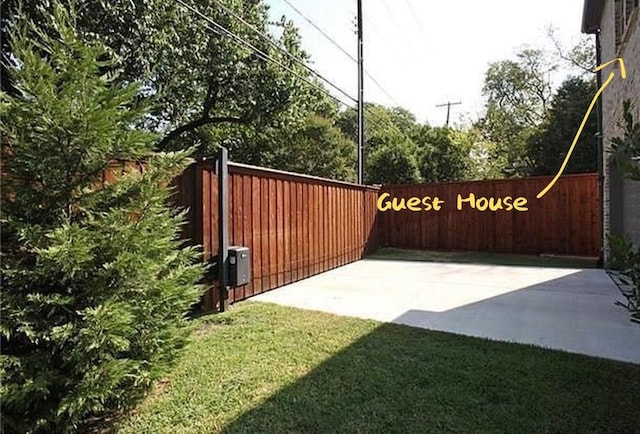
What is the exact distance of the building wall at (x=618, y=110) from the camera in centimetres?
447

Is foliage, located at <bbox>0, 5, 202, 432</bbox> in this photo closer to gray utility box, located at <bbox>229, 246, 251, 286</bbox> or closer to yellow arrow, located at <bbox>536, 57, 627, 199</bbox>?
gray utility box, located at <bbox>229, 246, 251, 286</bbox>

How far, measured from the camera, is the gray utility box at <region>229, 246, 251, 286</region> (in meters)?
4.54

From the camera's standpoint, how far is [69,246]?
195cm

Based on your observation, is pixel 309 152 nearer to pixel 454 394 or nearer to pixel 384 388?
pixel 384 388

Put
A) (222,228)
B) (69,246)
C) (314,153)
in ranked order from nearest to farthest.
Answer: (69,246)
(222,228)
(314,153)

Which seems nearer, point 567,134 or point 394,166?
point 567,134

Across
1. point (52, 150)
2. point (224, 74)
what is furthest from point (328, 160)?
point (52, 150)

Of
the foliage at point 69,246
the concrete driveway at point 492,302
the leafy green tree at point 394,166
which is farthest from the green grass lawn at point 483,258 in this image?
the foliage at point 69,246

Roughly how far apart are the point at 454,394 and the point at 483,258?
7115 millimetres

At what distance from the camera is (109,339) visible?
6.58 feet

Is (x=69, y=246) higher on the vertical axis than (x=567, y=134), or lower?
lower

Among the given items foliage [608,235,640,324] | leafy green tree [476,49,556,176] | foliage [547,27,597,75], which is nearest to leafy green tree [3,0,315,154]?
foliage [608,235,640,324]

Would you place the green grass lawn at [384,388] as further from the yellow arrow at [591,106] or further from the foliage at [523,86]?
the foliage at [523,86]

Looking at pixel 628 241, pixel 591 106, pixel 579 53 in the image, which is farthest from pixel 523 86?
pixel 628 241
